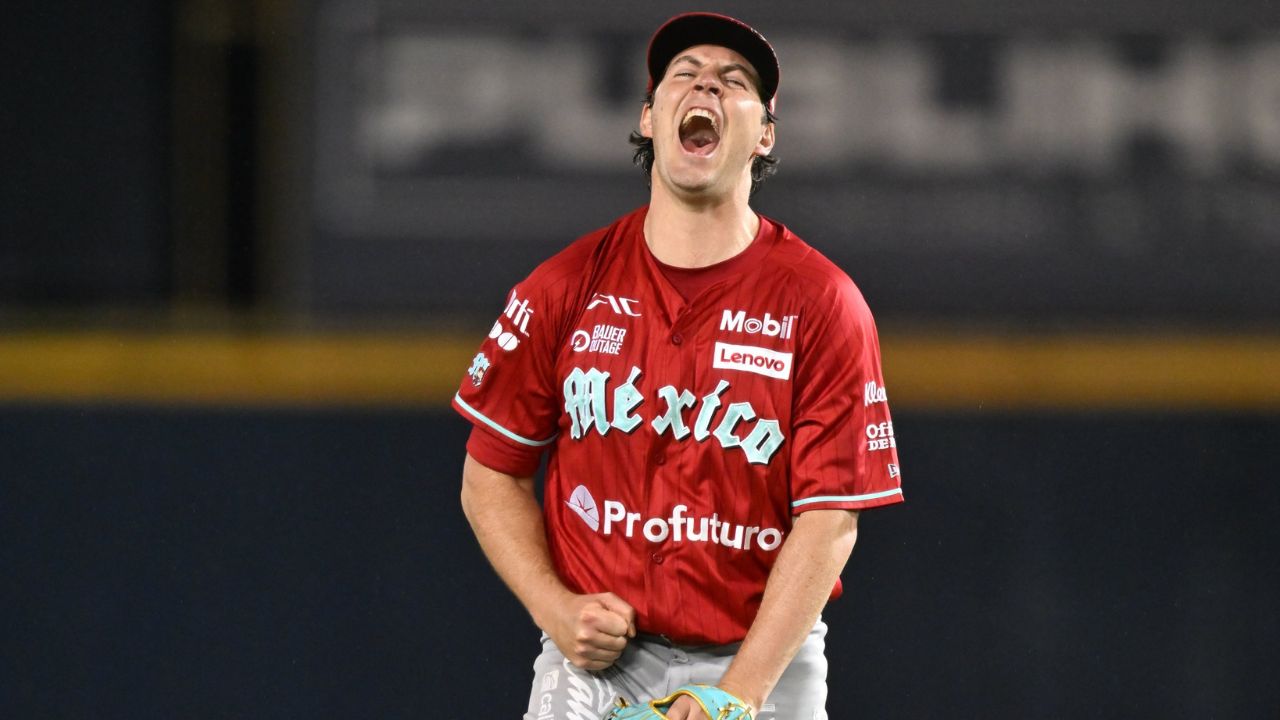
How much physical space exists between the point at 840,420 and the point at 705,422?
0.22 meters

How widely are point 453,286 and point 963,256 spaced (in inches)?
55.9

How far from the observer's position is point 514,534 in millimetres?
2598

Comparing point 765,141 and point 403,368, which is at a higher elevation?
point 765,141

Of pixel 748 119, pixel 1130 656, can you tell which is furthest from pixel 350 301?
pixel 1130 656

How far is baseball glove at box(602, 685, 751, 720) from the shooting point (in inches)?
89.6

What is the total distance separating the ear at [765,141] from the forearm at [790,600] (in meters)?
0.65

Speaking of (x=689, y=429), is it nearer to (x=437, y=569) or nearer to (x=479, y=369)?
(x=479, y=369)

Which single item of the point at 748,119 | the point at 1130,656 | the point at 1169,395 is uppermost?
the point at 748,119

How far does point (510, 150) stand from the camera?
436 cm

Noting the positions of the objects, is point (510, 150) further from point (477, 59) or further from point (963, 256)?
point (963, 256)

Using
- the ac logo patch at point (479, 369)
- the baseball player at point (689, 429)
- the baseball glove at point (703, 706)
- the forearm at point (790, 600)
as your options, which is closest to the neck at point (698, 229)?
the baseball player at point (689, 429)

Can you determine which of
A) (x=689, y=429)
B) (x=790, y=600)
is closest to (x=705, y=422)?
(x=689, y=429)

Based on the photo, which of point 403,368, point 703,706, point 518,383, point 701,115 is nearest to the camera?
point 703,706

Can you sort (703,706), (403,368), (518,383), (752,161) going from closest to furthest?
(703,706) → (518,383) → (752,161) → (403,368)
